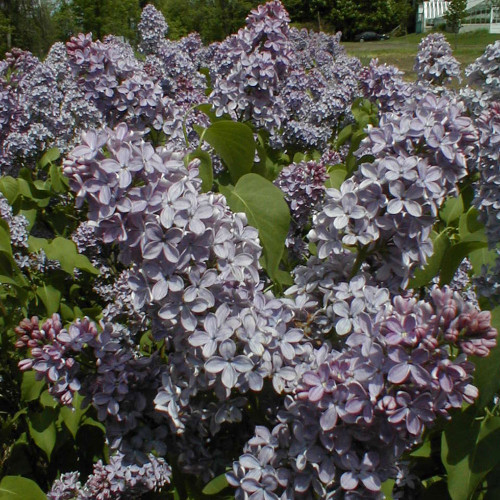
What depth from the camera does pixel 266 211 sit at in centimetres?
172

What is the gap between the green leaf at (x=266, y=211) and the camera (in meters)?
1.68

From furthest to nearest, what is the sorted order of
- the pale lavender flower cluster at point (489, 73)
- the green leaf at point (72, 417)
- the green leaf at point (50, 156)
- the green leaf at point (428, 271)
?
the green leaf at point (50, 156) → the pale lavender flower cluster at point (489, 73) → the green leaf at point (72, 417) → the green leaf at point (428, 271)

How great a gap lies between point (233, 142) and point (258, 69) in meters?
0.64

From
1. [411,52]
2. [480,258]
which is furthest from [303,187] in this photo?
[411,52]

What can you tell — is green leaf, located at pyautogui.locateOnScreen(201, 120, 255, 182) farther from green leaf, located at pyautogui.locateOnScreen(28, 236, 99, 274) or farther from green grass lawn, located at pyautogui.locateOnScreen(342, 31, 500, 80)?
green grass lawn, located at pyautogui.locateOnScreen(342, 31, 500, 80)

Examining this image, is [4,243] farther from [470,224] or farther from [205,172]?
[470,224]

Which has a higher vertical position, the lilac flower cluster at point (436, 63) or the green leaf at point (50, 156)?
the lilac flower cluster at point (436, 63)

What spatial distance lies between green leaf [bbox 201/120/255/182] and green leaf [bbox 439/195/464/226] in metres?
0.84

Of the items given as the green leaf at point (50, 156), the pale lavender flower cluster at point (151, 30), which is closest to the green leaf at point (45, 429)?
the green leaf at point (50, 156)

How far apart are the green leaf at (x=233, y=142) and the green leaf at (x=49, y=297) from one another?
100 cm

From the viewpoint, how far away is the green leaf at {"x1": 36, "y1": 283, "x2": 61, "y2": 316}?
2522 millimetres

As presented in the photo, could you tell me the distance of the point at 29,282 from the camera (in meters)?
2.82

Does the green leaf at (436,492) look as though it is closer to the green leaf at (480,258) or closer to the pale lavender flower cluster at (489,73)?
the green leaf at (480,258)

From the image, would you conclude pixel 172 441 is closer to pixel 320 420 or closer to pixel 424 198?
pixel 320 420
